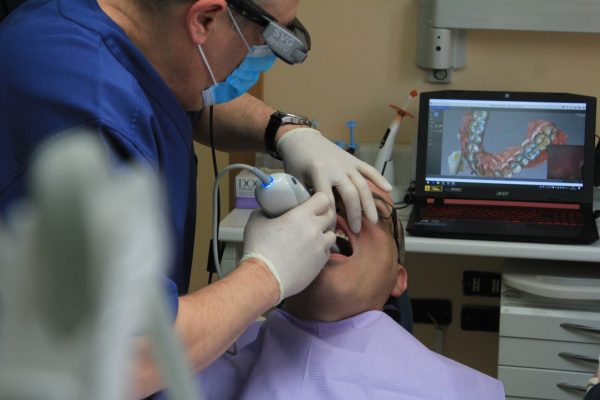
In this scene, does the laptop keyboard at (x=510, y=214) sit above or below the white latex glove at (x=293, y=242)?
below

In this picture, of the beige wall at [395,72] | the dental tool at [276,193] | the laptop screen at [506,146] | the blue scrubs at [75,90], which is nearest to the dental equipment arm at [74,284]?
the blue scrubs at [75,90]

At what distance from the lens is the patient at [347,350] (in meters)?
1.42

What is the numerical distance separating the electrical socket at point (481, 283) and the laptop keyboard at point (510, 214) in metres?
0.52

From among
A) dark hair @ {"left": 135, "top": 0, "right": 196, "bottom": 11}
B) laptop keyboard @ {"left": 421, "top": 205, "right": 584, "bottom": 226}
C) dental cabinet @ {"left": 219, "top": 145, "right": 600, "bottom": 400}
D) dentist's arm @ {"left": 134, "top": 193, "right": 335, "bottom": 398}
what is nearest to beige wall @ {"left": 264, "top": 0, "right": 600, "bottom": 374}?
laptop keyboard @ {"left": 421, "top": 205, "right": 584, "bottom": 226}

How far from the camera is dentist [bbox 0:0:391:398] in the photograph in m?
1.03

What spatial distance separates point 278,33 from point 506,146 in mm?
1286

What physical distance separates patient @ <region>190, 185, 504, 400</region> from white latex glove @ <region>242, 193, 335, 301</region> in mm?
195

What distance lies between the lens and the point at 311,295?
1.52m

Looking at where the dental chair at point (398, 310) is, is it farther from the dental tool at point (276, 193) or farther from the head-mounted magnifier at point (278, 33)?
the head-mounted magnifier at point (278, 33)

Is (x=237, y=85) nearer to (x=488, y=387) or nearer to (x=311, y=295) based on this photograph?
(x=311, y=295)

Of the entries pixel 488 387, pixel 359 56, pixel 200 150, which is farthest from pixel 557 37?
pixel 488 387

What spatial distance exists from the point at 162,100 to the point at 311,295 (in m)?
0.49

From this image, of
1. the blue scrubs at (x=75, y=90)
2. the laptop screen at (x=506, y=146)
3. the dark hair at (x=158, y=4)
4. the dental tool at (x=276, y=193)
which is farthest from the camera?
the laptop screen at (x=506, y=146)

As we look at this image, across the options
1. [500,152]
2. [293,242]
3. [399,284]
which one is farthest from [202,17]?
[500,152]
